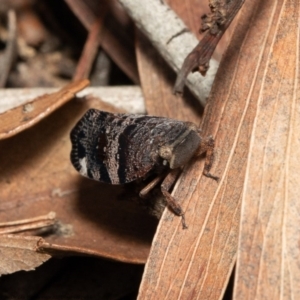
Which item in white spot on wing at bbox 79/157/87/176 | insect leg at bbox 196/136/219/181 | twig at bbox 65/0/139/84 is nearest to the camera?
insect leg at bbox 196/136/219/181

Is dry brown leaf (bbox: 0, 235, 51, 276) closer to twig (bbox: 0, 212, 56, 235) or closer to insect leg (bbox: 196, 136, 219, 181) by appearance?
twig (bbox: 0, 212, 56, 235)

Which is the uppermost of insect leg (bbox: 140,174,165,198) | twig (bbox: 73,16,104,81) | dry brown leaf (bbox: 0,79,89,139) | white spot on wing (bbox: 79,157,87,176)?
dry brown leaf (bbox: 0,79,89,139)

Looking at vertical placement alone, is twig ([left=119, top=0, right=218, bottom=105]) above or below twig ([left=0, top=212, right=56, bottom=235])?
above

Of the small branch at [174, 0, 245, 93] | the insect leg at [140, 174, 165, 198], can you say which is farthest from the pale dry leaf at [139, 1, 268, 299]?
the insect leg at [140, 174, 165, 198]

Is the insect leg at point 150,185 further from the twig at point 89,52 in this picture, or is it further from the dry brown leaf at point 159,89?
the twig at point 89,52

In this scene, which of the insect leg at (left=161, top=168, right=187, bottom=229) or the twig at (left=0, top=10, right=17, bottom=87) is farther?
the twig at (left=0, top=10, right=17, bottom=87)

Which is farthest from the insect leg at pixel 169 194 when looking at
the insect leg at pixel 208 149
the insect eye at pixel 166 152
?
the insect leg at pixel 208 149

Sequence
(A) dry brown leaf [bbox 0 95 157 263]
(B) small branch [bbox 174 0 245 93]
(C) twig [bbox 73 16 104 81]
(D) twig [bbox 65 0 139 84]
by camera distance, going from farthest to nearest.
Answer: (C) twig [bbox 73 16 104 81], (D) twig [bbox 65 0 139 84], (A) dry brown leaf [bbox 0 95 157 263], (B) small branch [bbox 174 0 245 93]

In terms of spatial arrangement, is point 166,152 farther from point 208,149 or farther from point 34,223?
point 34,223

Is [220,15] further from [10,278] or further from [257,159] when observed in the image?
[10,278]
